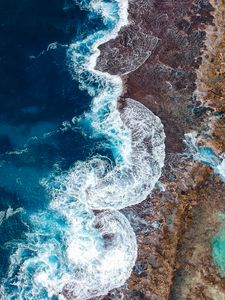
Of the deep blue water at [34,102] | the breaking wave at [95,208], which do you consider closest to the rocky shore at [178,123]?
the breaking wave at [95,208]

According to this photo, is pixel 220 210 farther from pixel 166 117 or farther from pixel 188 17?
pixel 188 17

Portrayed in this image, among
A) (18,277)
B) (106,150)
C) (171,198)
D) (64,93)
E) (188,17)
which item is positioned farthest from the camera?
(188,17)

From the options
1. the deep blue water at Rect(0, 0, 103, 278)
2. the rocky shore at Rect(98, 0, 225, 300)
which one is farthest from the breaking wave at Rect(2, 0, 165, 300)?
the deep blue water at Rect(0, 0, 103, 278)

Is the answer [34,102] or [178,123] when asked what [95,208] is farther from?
[34,102]

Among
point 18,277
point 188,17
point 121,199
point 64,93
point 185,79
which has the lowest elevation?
point 18,277

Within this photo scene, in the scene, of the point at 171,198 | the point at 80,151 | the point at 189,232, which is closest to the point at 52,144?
the point at 80,151

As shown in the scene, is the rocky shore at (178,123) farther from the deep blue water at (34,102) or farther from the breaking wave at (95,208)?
the deep blue water at (34,102)
